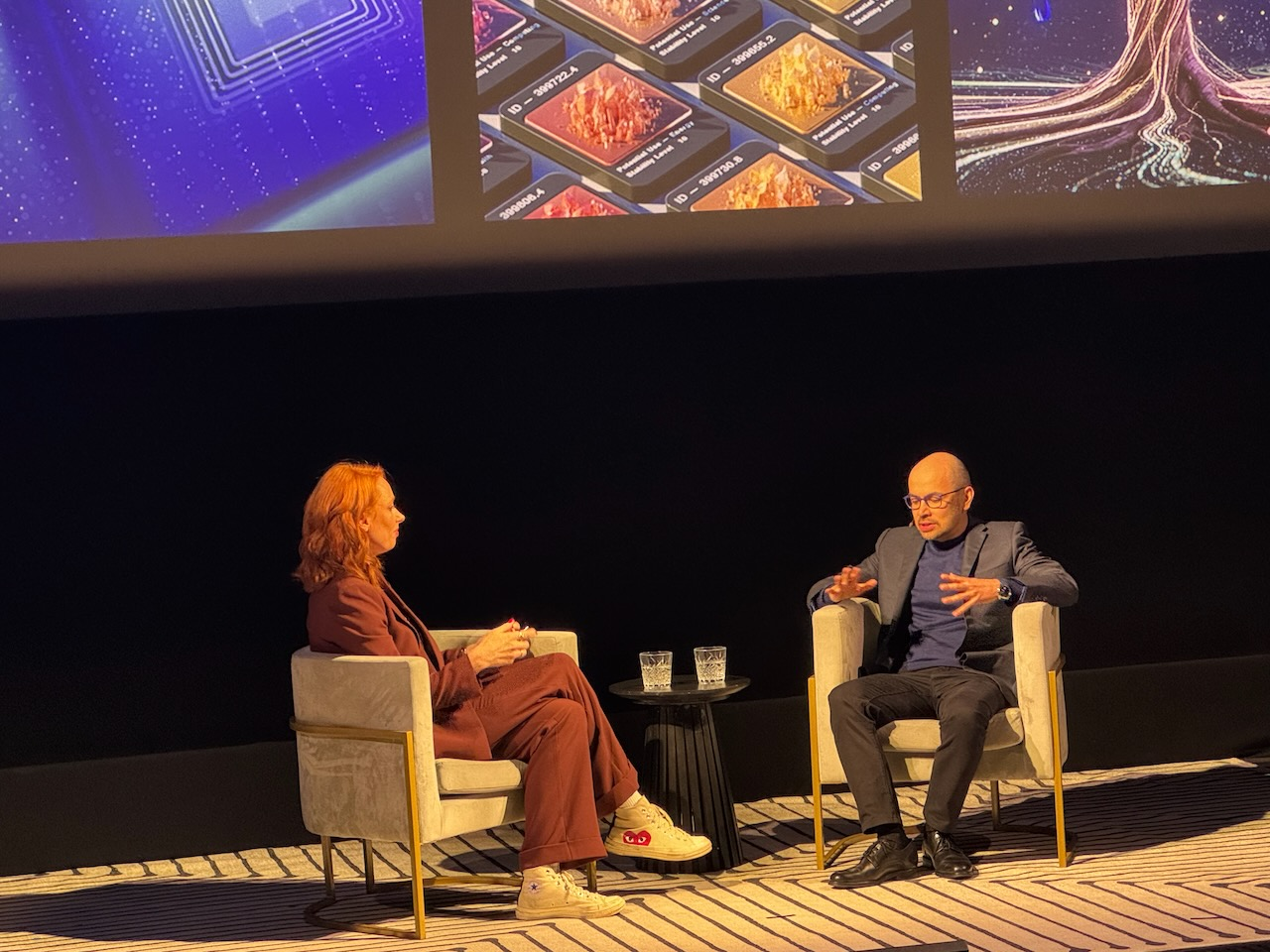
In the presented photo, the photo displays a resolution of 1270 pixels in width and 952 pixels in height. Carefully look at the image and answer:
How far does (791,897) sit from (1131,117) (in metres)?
2.68

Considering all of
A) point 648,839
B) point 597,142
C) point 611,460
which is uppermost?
point 597,142

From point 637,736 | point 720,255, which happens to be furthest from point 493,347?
point 637,736

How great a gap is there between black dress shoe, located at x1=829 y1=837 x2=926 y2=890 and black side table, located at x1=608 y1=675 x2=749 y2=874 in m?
0.39

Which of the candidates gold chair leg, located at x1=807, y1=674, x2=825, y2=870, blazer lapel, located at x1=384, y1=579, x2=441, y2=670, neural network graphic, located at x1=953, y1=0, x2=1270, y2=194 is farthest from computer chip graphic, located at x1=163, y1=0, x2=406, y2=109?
gold chair leg, located at x1=807, y1=674, x2=825, y2=870

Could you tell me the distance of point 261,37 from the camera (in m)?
5.37

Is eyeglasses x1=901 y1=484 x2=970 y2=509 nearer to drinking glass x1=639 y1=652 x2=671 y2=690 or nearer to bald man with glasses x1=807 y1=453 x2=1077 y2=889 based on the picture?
bald man with glasses x1=807 y1=453 x2=1077 y2=889

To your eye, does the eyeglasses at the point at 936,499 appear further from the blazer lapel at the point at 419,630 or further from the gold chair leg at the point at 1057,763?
the blazer lapel at the point at 419,630

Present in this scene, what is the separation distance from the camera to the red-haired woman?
4617 mm

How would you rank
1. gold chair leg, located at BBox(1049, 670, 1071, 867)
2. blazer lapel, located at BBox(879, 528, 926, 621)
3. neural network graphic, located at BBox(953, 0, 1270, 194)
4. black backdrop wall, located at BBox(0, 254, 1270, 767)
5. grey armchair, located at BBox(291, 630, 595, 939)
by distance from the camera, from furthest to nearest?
1. neural network graphic, located at BBox(953, 0, 1270, 194)
2. black backdrop wall, located at BBox(0, 254, 1270, 767)
3. blazer lapel, located at BBox(879, 528, 926, 621)
4. gold chair leg, located at BBox(1049, 670, 1071, 867)
5. grey armchair, located at BBox(291, 630, 595, 939)

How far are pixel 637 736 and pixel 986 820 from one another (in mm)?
1130

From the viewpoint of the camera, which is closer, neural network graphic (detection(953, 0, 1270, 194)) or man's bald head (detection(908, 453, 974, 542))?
man's bald head (detection(908, 453, 974, 542))

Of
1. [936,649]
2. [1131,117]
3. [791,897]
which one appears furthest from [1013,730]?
[1131,117]

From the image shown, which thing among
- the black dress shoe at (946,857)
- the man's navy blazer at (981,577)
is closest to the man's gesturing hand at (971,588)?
the man's navy blazer at (981,577)

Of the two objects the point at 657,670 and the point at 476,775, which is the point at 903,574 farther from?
the point at 476,775
